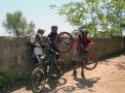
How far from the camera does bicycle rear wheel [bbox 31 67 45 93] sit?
10.9 meters

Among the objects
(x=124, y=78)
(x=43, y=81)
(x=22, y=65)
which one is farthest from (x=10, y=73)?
(x=124, y=78)

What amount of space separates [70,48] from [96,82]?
1.88 metres

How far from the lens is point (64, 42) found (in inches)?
547

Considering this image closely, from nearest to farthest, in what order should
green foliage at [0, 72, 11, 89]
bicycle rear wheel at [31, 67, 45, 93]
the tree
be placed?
bicycle rear wheel at [31, 67, 45, 93], green foliage at [0, 72, 11, 89], the tree

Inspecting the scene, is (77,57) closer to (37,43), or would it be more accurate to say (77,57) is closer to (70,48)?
(70,48)

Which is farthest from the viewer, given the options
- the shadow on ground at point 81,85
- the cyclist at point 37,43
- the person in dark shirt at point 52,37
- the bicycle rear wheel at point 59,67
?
A: the person in dark shirt at point 52,37

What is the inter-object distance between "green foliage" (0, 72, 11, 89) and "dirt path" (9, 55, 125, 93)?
41 centimetres

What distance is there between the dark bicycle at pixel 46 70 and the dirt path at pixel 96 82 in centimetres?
35

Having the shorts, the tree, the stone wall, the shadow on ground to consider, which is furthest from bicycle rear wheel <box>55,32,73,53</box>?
the tree

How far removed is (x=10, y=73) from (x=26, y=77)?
29.8 inches

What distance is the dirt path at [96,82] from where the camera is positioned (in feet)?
37.0

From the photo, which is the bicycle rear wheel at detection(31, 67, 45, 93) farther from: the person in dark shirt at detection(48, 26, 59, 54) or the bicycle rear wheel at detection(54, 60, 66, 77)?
the person in dark shirt at detection(48, 26, 59, 54)

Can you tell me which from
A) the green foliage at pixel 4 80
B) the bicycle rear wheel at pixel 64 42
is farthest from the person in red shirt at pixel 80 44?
→ the green foliage at pixel 4 80

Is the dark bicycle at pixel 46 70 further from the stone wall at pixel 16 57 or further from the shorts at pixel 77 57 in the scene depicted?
the stone wall at pixel 16 57
